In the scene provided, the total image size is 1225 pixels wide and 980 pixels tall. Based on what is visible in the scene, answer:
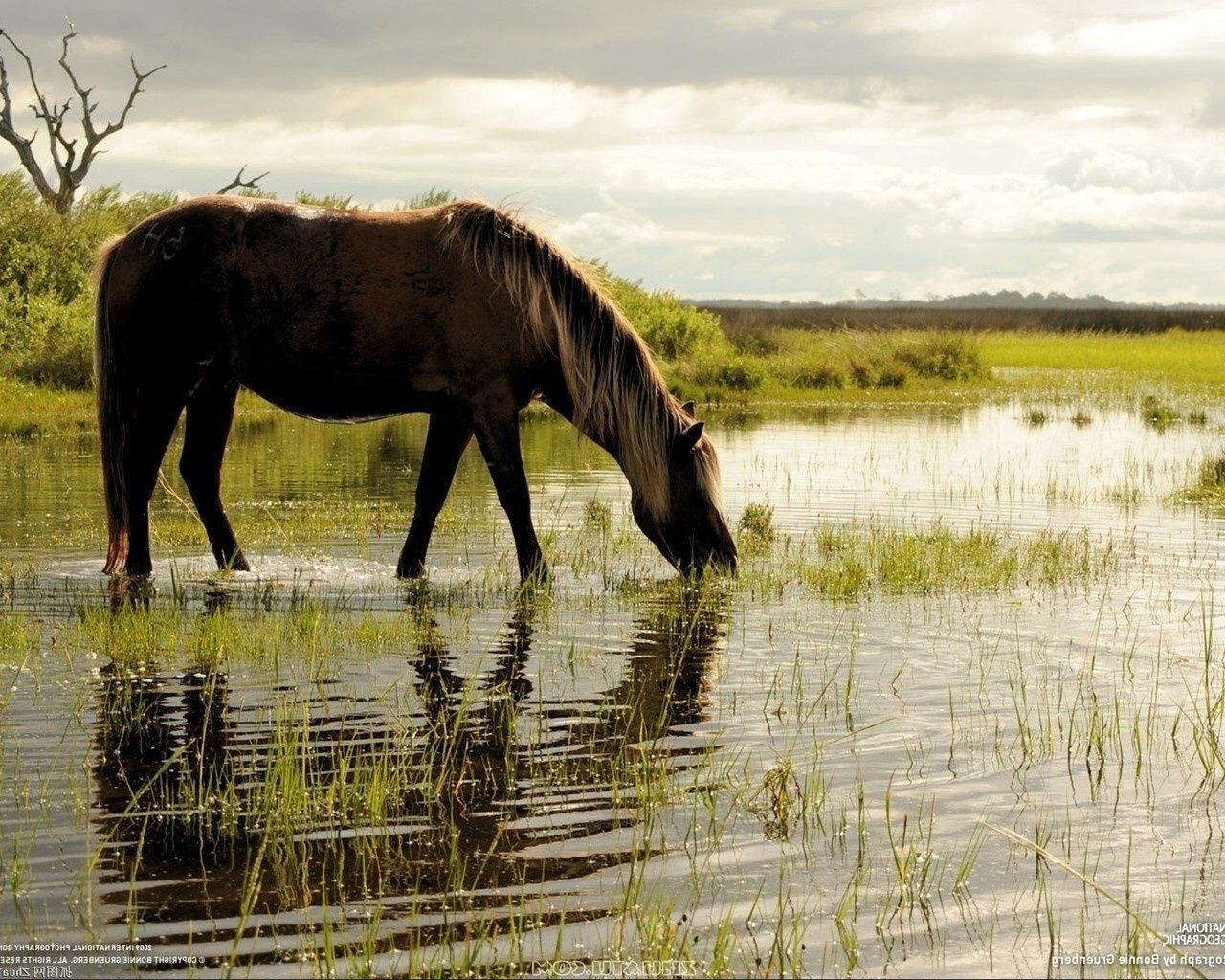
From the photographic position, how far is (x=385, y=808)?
4523 millimetres

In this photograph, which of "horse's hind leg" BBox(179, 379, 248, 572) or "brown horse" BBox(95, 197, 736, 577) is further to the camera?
"horse's hind leg" BBox(179, 379, 248, 572)

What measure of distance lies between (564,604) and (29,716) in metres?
3.24

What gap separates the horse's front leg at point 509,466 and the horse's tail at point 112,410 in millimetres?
2179

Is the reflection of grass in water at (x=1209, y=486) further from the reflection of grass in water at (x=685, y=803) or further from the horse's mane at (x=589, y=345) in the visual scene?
the reflection of grass in water at (x=685, y=803)

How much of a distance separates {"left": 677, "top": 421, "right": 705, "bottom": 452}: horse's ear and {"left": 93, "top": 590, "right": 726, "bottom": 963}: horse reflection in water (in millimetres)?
2087

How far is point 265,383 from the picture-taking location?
8.73m

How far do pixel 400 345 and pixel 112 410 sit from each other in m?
1.85

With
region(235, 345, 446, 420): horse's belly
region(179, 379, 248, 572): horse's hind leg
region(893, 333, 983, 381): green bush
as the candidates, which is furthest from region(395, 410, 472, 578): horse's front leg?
region(893, 333, 983, 381): green bush

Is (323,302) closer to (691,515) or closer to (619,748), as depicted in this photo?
(691,515)

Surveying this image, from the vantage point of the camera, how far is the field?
3658 millimetres

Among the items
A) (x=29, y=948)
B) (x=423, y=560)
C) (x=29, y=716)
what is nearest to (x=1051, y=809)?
(x=29, y=948)

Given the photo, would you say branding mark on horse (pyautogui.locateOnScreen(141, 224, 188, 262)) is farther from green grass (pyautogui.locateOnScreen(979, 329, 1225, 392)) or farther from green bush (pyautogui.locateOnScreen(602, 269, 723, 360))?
green grass (pyautogui.locateOnScreen(979, 329, 1225, 392))

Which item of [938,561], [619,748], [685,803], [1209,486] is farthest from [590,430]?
[1209,486]

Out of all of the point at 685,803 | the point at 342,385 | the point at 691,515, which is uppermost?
the point at 342,385
